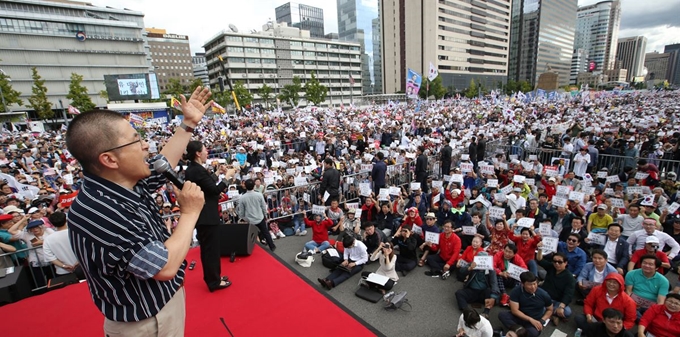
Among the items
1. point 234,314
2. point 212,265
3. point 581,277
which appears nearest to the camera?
point 234,314

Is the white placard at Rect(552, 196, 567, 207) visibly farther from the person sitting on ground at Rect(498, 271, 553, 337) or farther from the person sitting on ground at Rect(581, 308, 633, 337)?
the person sitting on ground at Rect(581, 308, 633, 337)

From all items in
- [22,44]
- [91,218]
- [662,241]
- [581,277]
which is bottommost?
[581,277]

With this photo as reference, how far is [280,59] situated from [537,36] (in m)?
95.3

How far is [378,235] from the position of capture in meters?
7.49

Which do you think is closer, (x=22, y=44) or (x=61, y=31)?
(x=22, y=44)

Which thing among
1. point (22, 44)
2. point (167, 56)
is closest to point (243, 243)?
point (22, 44)

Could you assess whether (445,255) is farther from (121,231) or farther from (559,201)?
(121,231)

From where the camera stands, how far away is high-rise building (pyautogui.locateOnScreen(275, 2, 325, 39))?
123 m

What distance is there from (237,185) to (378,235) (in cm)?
512

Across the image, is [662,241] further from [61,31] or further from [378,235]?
[61,31]

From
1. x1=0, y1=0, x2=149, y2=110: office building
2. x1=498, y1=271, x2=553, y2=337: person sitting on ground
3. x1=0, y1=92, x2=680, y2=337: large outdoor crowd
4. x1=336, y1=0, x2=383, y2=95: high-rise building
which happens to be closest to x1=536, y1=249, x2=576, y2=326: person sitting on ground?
x1=0, y1=92, x2=680, y2=337: large outdoor crowd

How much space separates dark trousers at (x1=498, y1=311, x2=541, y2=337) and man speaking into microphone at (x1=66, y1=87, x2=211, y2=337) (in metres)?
5.07

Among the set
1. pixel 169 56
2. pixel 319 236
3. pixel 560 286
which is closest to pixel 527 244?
pixel 560 286

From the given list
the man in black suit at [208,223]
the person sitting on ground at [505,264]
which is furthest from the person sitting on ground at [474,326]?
the man in black suit at [208,223]
